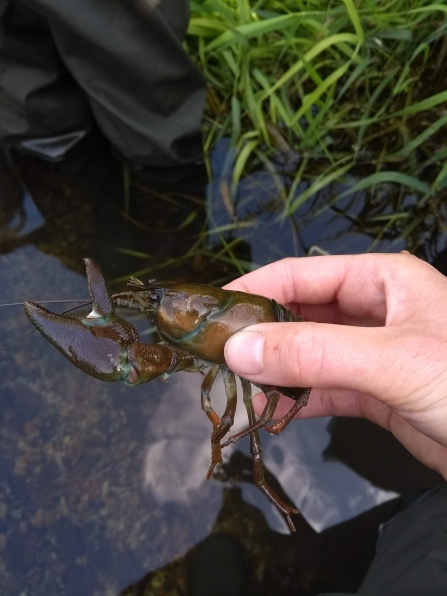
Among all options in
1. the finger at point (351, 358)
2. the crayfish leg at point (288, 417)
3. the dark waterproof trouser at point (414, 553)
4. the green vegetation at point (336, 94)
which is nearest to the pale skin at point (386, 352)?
the finger at point (351, 358)

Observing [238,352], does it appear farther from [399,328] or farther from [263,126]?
[263,126]

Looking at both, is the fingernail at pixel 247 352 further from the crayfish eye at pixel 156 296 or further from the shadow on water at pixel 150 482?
the shadow on water at pixel 150 482

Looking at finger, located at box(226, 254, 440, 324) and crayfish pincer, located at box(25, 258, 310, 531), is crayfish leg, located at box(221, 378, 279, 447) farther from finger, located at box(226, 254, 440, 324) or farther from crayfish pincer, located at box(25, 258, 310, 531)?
finger, located at box(226, 254, 440, 324)

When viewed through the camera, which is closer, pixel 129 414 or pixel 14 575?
pixel 14 575

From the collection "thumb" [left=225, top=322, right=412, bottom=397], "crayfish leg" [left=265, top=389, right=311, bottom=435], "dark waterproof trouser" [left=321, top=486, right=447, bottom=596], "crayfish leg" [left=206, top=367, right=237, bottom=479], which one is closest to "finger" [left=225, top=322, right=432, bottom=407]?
"thumb" [left=225, top=322, right=412, bottom=397]

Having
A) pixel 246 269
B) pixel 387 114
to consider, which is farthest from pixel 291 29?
pixel 246 269

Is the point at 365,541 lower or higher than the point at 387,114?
lower

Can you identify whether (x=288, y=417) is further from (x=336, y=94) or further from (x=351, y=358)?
(x=336, y=94)
